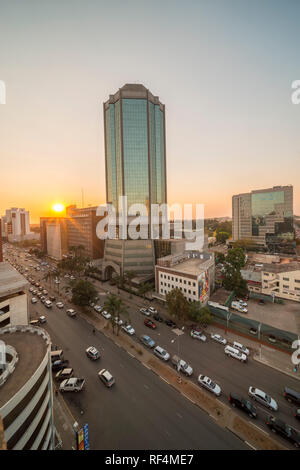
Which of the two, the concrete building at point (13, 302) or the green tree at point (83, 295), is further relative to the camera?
the green tree at point (83, 295)

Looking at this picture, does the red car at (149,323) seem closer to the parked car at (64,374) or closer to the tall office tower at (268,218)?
the parked car at (64,374)

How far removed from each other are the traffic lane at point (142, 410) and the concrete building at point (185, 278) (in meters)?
21.7

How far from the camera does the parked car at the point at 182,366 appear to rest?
1069 inches

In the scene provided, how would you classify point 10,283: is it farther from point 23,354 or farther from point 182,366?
point 182,366

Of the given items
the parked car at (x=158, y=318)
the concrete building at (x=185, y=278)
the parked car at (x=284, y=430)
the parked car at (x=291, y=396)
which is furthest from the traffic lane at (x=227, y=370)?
the concrete building at (x=185, y=278)

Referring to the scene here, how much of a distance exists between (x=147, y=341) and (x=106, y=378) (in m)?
10.4

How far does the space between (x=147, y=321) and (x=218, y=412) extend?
68.5ft

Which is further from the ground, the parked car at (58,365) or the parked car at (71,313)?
the parked car at (71,313)

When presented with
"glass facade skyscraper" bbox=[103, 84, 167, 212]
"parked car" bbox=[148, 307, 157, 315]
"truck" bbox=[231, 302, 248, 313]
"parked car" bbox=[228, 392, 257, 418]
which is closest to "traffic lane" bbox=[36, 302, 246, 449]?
"parked car" bbox=[228, 392, 257, 418]

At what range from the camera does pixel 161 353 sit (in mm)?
31031

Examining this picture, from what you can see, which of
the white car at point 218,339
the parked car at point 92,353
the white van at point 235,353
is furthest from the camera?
the white car at point 218,339

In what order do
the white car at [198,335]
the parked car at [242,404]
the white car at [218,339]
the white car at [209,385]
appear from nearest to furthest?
the parked car at [242,404], the white car at [209,385], the white car at [218,339], the white car at [198,335]

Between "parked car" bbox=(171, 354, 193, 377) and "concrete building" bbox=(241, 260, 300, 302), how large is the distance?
3787 centimetres
